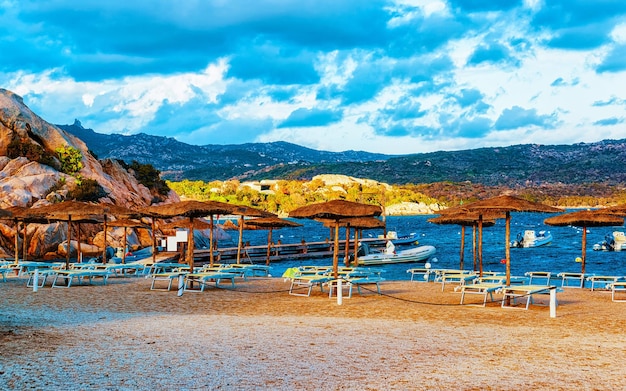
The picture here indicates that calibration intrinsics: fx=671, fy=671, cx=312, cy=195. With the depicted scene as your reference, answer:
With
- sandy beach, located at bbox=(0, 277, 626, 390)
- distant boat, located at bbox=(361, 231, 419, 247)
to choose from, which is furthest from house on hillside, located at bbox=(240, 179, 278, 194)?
sandy beach, located at bbox=(0, 277, 626, 390)

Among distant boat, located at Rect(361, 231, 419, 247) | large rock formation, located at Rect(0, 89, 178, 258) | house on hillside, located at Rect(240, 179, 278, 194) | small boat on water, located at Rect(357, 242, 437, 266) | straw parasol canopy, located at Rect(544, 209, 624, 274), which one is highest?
house on hillside, located at Rect(240, 179, 278, 194)

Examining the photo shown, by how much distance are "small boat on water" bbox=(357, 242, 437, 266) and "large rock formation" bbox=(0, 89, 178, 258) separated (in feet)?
63.9

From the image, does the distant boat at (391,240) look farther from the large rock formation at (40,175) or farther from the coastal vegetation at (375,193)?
the coastal vegetation at (375,193)

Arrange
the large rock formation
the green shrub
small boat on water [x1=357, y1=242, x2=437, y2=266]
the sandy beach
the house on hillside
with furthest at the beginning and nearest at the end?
the house on hillside
the green shrub
small boat on water [x1=357, y1=242, x2=437, y2=266]
the large rock formation
the sandy beach

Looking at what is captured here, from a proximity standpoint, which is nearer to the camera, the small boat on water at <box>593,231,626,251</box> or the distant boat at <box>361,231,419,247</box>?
the distant boat at <box>361,231,419,247</box>

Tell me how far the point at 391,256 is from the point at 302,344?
35.4 m

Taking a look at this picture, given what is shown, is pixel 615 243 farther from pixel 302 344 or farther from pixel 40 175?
pixel 302 344

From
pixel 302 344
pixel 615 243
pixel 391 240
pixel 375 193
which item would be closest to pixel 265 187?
pixel 375 193

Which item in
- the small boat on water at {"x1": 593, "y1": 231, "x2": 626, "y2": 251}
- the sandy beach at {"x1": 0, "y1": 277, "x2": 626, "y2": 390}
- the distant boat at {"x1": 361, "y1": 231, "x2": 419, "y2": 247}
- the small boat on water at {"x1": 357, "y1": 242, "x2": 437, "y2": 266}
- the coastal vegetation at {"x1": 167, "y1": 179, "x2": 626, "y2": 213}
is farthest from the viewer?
the coastal vegetation at {"x1": 167, "y1": 179, "x2": 626, "y2": 213}

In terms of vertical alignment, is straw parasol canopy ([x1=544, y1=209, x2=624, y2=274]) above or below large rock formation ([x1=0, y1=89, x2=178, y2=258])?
below

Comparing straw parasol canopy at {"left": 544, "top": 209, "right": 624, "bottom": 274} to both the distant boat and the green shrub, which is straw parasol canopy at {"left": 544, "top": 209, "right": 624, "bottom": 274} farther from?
the green shrub

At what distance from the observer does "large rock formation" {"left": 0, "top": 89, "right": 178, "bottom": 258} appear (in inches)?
1725

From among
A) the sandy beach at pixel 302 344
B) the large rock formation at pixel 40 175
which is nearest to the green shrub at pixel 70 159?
the large rock formation at pixel 40 175

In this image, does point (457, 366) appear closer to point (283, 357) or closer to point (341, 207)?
point (283, 357)
